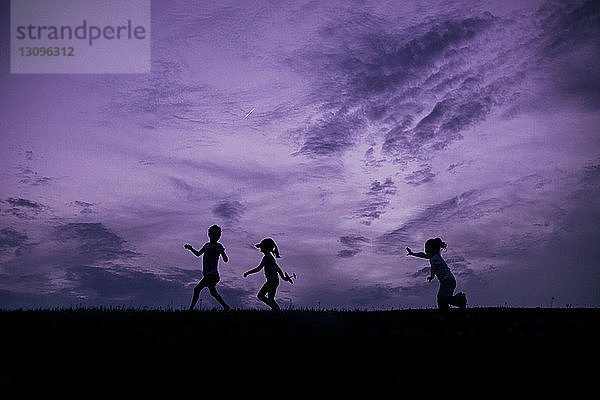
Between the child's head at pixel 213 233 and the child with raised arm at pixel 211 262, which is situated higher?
the child's head at pixel 213 233

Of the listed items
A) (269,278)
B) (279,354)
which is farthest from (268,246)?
(279,354)

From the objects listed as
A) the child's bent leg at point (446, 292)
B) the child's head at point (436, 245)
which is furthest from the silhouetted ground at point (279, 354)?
the child's head at point (436, 245)

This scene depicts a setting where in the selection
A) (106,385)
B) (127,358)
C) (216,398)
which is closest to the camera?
(216,398)

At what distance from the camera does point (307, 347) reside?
7828 millimetres

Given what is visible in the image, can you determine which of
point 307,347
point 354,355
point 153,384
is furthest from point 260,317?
point 153,384

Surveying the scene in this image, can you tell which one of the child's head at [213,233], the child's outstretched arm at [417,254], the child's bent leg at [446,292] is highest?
the child's head at [213,233]

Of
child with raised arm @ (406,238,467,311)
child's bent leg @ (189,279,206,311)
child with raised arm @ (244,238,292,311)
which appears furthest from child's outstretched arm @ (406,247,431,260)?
child's bent leg @ (189,279,206,311)

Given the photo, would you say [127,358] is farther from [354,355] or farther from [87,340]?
[354,355]

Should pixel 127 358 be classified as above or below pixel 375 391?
above

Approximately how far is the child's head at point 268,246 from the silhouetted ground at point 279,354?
720cm

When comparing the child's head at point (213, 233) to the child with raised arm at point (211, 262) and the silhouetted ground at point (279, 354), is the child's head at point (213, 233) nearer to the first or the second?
the child with raised arm at point (211, 262)

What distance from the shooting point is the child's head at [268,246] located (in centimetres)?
1794

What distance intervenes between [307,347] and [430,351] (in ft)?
6.47

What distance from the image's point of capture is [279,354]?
24.0 feet
